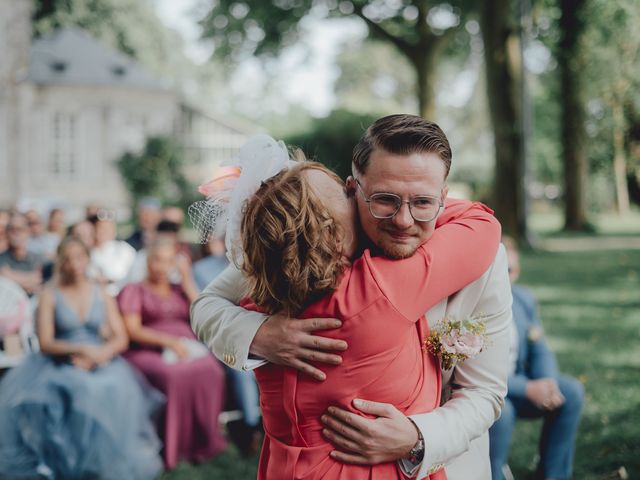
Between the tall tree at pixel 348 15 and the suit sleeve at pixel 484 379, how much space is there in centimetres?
2169

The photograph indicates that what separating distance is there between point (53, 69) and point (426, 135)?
42.1m

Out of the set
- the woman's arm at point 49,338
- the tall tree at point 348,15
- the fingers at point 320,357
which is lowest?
the woman's arm at point 49,338

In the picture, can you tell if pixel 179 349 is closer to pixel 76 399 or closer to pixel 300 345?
pixel 76 399

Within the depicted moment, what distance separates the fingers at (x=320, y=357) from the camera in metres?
1.92

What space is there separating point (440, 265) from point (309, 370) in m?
0.47

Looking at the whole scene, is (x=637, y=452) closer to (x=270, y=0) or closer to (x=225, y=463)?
(x=225, y=463)

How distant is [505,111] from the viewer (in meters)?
18.5

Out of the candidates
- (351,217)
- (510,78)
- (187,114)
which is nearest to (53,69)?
(187,114)

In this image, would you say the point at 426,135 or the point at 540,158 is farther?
the point at 540,158

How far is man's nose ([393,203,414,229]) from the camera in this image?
1923 millimetres

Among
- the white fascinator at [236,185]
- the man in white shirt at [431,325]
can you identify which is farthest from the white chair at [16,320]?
the man in white shirt at [431,325]

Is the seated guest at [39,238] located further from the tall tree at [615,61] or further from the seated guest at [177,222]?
the tall tree at [615,61]

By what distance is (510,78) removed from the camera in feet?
60.3

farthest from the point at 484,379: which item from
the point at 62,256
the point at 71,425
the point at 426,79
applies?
the point at 426,79
